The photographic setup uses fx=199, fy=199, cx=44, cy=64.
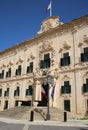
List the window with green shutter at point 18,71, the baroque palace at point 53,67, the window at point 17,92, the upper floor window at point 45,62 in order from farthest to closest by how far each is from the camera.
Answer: the window with green shutter at point 18,71, the window at point 17,92, the upper floor window at point 45,62, the baroque palace at point 53,67

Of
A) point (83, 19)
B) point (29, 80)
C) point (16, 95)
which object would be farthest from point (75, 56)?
point (16, 95)

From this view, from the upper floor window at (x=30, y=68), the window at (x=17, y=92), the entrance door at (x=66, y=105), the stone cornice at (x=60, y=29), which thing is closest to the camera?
the entrance door at (x=66, y=105)

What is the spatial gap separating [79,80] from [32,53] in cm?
1067

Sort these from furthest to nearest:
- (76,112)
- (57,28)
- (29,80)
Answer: (29,80) → (57,28) → (76,112)

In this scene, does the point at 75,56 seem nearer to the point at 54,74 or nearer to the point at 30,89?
the point at 54,74

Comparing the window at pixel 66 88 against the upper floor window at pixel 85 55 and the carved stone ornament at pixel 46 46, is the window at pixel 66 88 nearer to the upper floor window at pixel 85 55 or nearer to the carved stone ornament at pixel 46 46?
the upper floor window at pixel 85 55

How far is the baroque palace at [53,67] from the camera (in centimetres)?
2525

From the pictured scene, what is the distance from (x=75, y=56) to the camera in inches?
1035

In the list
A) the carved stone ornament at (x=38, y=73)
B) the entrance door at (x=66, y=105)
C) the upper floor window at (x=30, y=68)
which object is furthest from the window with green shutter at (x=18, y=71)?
the entrance door at (x=66, y=105)

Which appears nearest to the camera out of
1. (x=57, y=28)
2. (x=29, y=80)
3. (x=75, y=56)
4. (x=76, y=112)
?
(x=76, y=112)

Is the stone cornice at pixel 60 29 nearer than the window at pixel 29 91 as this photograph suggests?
Yes

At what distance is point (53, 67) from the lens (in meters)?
28.3

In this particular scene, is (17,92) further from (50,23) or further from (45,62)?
(50,23)

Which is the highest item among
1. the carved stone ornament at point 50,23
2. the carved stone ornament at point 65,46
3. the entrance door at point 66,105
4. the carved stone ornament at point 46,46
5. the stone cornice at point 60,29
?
the carved stone ornament at point 50,23
